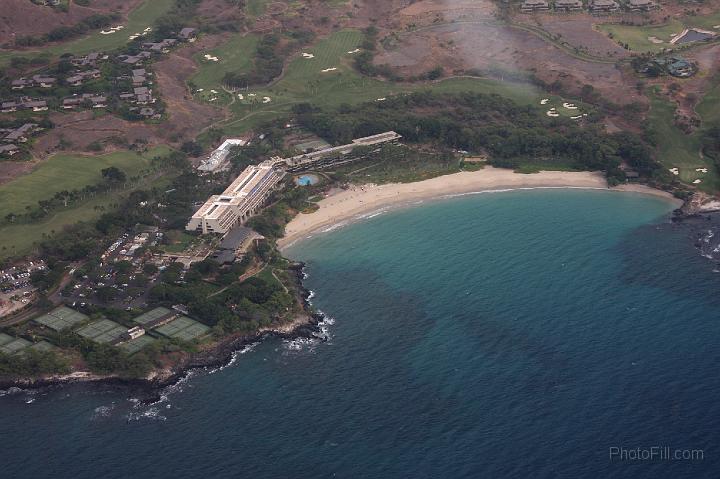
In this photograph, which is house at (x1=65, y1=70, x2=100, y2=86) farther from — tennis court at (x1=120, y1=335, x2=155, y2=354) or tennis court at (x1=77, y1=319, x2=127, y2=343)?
tennis court at (x1=120, y1=335, x2=155, y2=354)

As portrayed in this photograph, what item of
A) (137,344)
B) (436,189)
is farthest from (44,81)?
(137,344)

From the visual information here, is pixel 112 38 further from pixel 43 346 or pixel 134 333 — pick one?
pixel 134 333

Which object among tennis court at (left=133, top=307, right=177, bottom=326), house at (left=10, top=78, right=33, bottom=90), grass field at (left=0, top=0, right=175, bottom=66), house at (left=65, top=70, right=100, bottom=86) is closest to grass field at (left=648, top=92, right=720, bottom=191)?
tennis court at (left=133, top=307, right=177, bottom=326)

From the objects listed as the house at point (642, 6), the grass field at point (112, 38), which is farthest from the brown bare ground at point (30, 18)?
the house at point (642, 6)

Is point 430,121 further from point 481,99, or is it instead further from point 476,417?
point 476,417

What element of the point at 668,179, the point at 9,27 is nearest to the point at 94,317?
the point at 668,179
